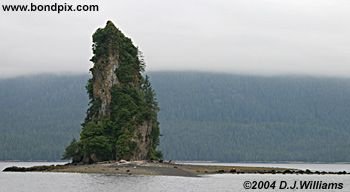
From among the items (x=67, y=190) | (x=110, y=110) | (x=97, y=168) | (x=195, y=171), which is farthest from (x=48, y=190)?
(x=110, y=110)

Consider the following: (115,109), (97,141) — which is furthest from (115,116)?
(97,141)

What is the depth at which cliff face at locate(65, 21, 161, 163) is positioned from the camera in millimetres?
154875

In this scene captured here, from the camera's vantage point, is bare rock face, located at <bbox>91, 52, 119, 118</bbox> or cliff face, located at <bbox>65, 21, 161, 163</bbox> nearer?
cliff face, located at <bbox>65, 21, 161, 163</bbox>

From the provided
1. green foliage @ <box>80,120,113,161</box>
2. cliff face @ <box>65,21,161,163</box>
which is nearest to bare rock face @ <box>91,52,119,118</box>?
cliff face @ <box>65,21,161,163</box>

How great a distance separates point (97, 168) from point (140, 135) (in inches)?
881

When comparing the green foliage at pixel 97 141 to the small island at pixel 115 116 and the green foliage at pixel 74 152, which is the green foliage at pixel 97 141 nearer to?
the small island at pixel 115 116

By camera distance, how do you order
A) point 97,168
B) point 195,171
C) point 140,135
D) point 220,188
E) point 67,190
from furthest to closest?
point 140,135 < point 195,171 < point 97,168 < point 220,188 < point 67,190

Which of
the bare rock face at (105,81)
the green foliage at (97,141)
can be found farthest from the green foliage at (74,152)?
the bare rock face at (105,81)

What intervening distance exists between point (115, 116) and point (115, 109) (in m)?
1.42

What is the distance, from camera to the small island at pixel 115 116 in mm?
154125

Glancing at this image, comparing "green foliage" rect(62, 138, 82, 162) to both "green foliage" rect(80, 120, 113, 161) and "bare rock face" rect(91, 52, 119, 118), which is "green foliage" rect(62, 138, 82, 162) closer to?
"green foliage" rect(80, 120, 113, 161)

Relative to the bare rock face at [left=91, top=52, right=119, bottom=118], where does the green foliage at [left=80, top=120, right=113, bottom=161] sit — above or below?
below

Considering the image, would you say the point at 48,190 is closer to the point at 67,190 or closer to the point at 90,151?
the point at 67,190

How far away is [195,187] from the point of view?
102 metres
